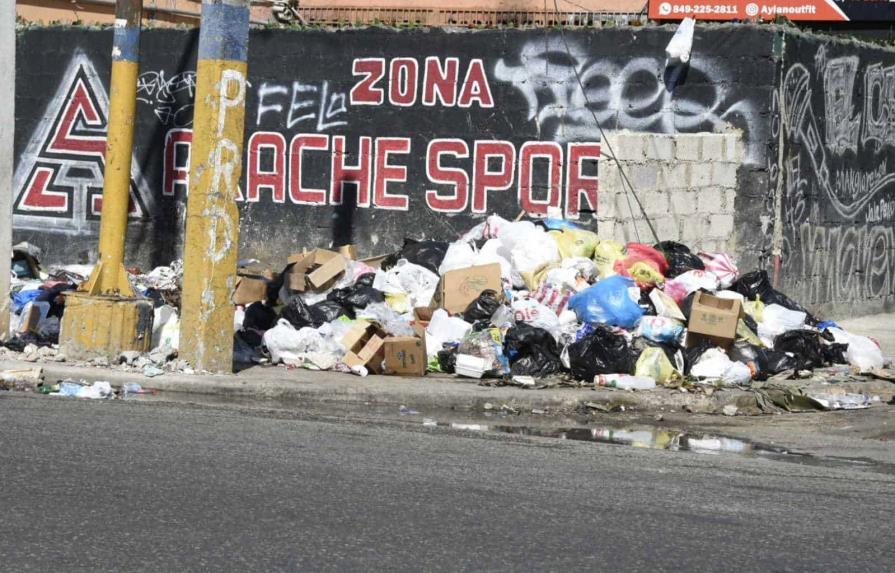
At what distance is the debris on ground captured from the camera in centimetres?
1143

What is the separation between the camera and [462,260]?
1331 cm

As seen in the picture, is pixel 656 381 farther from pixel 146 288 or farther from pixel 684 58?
pixel 146 288

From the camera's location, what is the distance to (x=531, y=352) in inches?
456

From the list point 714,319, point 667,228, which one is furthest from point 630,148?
point 714,319

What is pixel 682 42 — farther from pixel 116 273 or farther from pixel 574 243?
pixel 116 273

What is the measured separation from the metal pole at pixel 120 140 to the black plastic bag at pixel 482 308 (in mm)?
3040

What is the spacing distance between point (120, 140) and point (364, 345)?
112 inches

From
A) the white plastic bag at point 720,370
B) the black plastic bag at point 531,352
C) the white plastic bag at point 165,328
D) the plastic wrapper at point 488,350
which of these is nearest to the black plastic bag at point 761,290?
the white plastic bag at point 720,370

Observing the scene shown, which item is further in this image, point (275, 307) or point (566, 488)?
point (275, 307)

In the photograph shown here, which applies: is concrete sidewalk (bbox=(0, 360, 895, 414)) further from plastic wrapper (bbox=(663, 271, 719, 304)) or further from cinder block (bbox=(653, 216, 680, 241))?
cinder block (bbox=(653, 216, 680, 241))

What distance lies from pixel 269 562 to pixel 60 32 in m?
13.7

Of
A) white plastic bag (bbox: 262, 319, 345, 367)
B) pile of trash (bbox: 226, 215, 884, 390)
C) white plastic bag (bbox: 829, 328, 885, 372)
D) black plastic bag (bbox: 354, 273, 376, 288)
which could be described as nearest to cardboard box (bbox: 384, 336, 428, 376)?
pile of trash (bbox: 226, 215, 884, 390)

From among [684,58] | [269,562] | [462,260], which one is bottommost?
[269,562]

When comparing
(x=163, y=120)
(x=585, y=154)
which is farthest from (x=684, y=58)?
(x=163, y=120)
